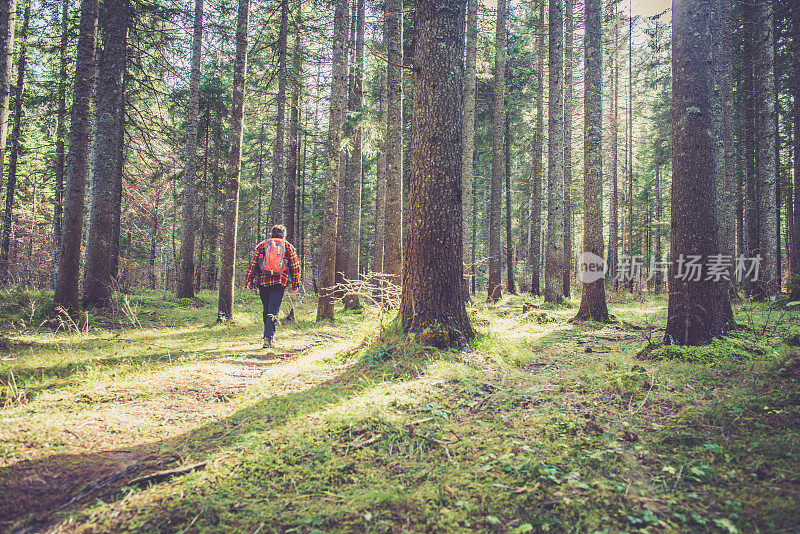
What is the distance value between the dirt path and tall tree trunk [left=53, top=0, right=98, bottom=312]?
492 centimetres

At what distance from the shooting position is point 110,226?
9047 millimetres

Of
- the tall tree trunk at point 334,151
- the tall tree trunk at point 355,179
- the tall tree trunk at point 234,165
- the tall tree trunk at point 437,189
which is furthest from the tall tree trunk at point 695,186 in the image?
the tall tree trunk at point 234,165

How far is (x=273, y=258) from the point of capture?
22.9 ft

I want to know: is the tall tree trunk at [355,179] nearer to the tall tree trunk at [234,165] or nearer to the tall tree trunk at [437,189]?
the tall tree trunk at [234,165]

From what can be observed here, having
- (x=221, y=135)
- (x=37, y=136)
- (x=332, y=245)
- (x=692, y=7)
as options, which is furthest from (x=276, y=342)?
(x=37, y=136)

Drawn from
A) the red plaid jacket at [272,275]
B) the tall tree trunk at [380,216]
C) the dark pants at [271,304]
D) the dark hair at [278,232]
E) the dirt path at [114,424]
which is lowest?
the dirt path at [114,424]

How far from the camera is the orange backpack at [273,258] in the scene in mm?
6953

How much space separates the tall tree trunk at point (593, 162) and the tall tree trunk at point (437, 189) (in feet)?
17.1

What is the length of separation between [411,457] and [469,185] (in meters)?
12.5

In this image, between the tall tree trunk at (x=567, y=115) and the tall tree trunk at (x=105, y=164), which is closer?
the tall tree trunk at (x=105, y=164)

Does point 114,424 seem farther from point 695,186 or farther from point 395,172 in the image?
point 395,172

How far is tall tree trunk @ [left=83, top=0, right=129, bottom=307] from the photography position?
8844 mm

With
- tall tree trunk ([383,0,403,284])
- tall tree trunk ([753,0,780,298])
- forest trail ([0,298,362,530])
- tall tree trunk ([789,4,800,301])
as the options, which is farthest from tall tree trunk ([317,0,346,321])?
tall tree trunk ([753,0,780,298])

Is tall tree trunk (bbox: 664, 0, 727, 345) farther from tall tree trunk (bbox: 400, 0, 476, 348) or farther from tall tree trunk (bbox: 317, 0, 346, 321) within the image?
tall tree trunk (bbox: 317, 0, 346, 321)
